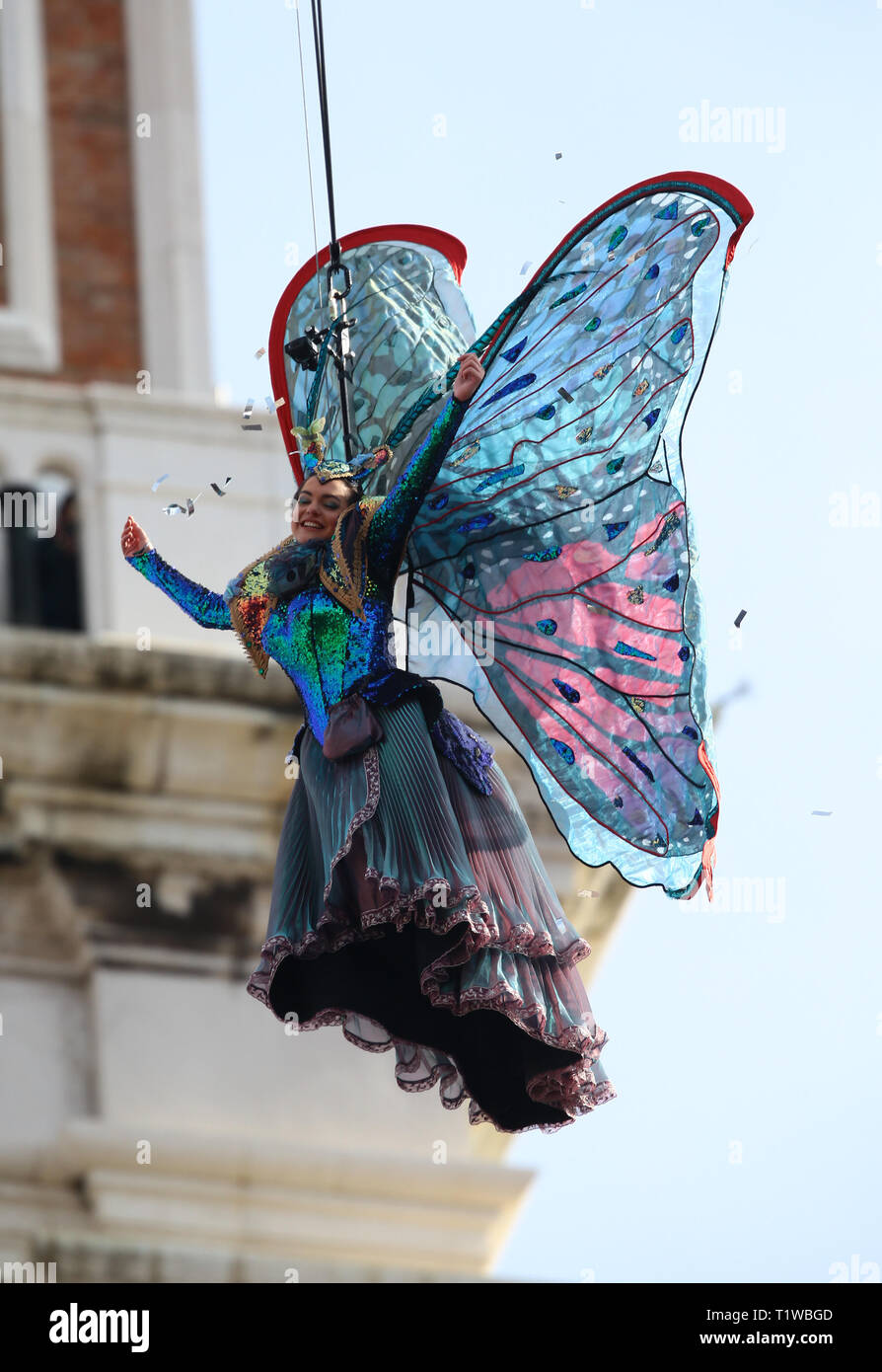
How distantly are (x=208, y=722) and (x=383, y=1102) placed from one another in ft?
6.75

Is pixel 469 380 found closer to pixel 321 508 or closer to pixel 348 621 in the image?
pixel 321 508

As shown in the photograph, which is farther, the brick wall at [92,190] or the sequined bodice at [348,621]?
the brick wall at [92,190]

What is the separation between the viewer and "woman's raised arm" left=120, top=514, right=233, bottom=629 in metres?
12.0

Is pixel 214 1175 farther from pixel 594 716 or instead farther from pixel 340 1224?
pixel 594 716

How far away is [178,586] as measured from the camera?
12.1 metres

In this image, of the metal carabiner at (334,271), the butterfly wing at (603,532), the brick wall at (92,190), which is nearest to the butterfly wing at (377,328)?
the metal carabiner at (334,271)

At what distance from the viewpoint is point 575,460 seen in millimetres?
11680

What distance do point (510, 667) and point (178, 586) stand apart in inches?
45.5

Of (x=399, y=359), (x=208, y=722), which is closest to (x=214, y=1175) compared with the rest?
(x=208, y=722)

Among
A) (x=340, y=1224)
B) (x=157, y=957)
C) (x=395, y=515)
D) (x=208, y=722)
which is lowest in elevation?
(x=340, y=1224)

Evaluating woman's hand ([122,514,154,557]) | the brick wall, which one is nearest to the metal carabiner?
woman's hand ([122,514,154,557])

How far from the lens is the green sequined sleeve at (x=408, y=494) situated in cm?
1137

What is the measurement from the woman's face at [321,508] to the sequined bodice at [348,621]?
6 centimetres

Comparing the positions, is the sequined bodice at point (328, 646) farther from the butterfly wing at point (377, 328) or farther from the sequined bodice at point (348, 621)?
the butterfly wing at point (377, 328)
